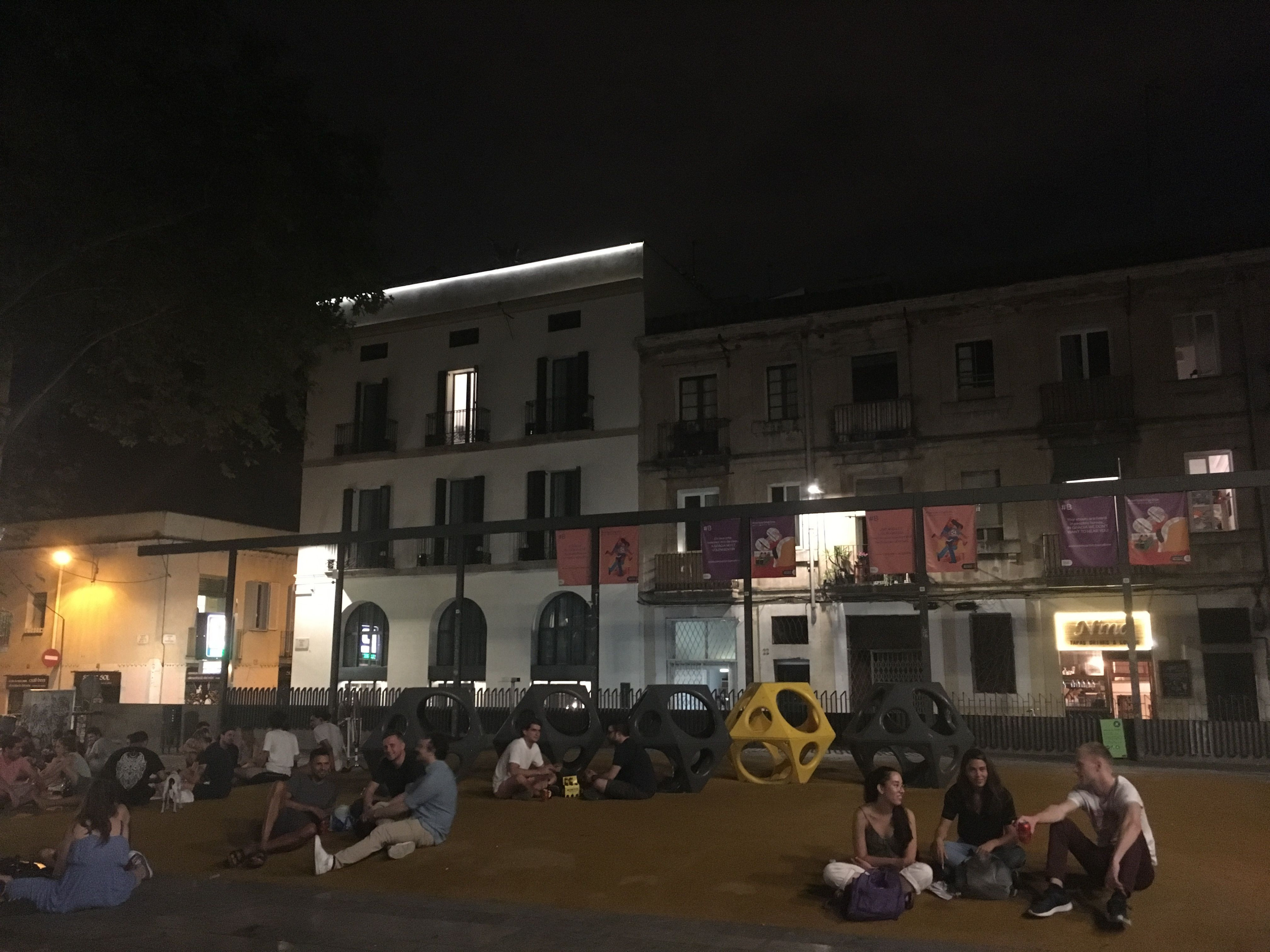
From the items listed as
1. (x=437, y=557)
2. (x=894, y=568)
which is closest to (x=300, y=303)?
(x=894, y=568)


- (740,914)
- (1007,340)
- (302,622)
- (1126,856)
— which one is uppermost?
(1007,340)

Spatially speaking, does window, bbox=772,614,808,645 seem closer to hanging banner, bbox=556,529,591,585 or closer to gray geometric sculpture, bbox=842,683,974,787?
hanging banner, bbox=556,529,591,585

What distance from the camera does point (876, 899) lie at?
24.5ft

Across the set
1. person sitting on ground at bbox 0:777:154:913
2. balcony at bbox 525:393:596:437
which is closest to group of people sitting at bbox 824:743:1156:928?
person sitting on ground at bbox 0:777:154:913

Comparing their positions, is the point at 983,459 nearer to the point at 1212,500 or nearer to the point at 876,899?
the point at 1212,500

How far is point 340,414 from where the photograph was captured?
3525cm

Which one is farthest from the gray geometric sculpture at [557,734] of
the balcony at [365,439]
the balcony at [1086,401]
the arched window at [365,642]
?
the balcony at [365,439]

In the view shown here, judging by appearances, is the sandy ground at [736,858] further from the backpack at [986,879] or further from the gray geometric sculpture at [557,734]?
the gray geometric sculpture at [557,734]

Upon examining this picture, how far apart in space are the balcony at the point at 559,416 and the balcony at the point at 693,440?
234 centimetres

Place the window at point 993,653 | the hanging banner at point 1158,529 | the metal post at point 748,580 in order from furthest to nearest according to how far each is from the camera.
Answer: the window at point 993,653 < the hanging banner at point 1158,529 < the metal post at point 748,580

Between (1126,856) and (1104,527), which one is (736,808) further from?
(1104,527)

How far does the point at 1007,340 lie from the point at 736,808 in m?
17.6

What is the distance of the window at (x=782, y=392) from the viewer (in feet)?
94.1

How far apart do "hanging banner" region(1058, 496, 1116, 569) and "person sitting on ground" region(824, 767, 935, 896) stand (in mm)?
13728
